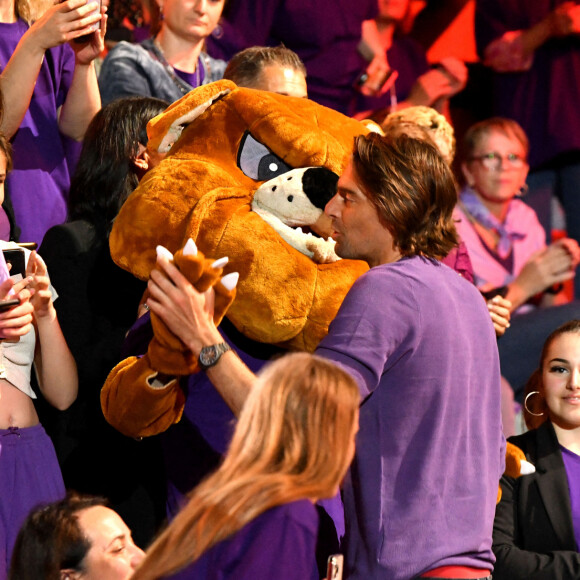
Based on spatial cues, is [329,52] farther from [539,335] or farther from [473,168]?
[539,335]

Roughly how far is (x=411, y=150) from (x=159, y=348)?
62 centimetres

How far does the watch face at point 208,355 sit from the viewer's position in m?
2.07

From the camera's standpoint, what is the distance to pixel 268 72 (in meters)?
3.12

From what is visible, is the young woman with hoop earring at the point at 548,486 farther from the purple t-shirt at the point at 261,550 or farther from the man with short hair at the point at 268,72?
the purple t-shirt at the point at 261,550

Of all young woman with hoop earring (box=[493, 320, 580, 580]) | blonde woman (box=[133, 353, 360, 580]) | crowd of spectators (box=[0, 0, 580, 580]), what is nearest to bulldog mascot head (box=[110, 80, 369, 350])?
crowd of spectators (box=[0, 0, 580, 580])

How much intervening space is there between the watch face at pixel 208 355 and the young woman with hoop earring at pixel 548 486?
1.26m

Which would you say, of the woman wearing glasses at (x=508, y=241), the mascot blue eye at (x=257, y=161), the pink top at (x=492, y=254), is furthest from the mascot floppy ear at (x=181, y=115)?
the woman wearing glasses at (x=508, y=241)

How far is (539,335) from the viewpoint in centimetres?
466

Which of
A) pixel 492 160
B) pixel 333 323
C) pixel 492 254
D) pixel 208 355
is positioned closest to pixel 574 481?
pixel 333 323

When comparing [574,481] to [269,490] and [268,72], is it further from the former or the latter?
[269,490]

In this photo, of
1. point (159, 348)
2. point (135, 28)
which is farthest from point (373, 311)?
point (135, 28)

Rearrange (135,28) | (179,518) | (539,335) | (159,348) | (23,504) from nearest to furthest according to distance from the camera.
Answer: (179,518), (159,348), (23,504), (135,28), (539,335)

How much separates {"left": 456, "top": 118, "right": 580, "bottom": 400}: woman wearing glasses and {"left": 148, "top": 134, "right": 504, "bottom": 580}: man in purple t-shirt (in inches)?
100

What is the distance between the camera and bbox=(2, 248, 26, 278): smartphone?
2.64 meters
